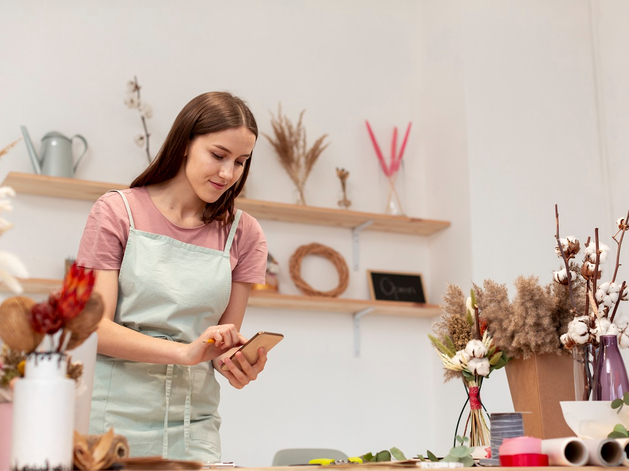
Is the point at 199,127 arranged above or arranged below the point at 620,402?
above

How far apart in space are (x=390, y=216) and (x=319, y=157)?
473 mm

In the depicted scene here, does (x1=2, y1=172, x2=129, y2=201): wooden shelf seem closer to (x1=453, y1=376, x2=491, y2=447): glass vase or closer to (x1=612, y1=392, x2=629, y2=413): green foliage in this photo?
(x1=453, y1=376, x2=491, y2=447): glass vase

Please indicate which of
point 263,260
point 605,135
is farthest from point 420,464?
point 605,135

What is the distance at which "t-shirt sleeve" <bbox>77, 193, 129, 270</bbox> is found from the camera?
1.64 meters

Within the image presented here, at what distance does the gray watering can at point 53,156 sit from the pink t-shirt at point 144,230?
1412mm

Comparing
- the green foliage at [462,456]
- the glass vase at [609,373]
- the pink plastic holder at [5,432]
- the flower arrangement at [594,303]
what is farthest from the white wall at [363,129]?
the pink plastic holder at [5,432]

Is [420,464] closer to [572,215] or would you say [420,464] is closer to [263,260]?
[263,260]

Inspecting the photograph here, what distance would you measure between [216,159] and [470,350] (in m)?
0.73

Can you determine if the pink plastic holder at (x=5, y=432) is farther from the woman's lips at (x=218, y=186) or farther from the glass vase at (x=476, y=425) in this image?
the glass vase at (x=476, y=425)

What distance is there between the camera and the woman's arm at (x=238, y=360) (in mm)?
1519

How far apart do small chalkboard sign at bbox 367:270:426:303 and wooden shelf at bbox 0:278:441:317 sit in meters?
0.07

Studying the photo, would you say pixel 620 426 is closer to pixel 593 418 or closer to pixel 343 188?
pixel 593 418

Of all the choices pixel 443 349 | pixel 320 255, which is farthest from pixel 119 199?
pixel 320 255

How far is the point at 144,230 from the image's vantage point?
173cm
